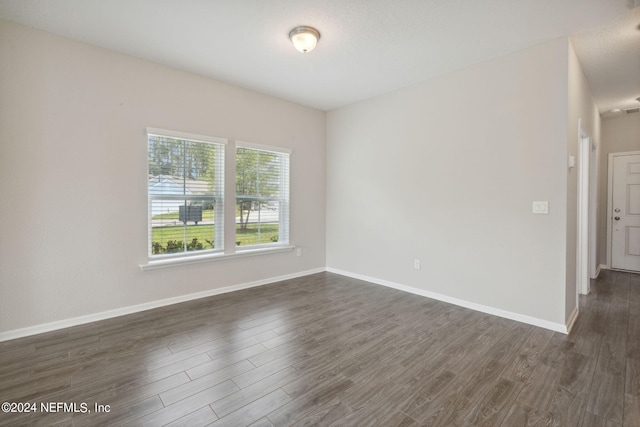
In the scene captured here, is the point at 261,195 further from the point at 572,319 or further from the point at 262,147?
the point at 572,319

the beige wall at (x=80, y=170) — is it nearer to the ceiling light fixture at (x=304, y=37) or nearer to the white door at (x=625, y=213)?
the ceiling light fixture at (x=304, y=37)

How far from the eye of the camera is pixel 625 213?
200 inches

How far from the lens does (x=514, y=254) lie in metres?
3.15

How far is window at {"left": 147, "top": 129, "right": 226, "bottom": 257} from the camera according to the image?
137 inches

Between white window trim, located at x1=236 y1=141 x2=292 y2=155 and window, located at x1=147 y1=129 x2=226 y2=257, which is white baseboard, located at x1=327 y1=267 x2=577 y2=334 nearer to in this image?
white window trim, located at x1=236 y1=141 x2=292 y2=155

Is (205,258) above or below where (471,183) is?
below

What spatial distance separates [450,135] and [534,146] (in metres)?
0.91

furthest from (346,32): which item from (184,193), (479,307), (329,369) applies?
(479,307)

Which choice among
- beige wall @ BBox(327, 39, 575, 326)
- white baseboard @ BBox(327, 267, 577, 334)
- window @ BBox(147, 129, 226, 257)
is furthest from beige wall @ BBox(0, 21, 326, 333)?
white baseboard @ BBox(327, 267, 577, 334)

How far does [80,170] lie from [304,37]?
8.53 feet

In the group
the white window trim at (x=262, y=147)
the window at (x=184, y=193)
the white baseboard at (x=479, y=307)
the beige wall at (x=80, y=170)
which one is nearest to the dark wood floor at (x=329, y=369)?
the white baseboard at (x=479, y=307)

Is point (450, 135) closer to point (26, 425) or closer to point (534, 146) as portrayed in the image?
point (534, 146)

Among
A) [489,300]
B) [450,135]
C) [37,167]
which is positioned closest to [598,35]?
[450,135]

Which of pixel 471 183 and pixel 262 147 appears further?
pixel 262 147
